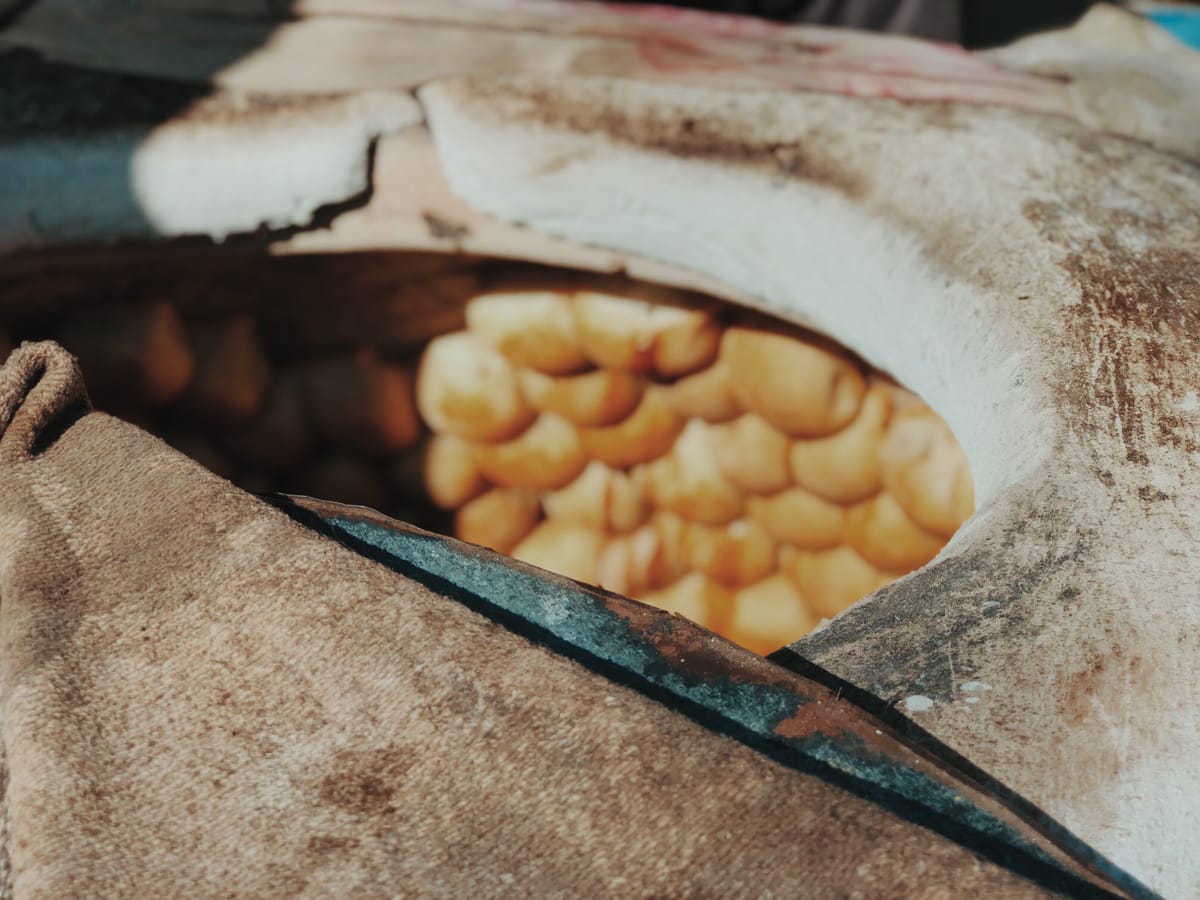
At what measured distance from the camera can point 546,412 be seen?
105cm

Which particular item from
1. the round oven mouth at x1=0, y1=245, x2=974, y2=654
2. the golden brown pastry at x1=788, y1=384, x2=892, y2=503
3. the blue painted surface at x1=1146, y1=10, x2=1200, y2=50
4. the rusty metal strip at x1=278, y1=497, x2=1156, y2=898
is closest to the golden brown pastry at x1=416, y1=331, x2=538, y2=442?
the round oven mouth at x1=0, y1=245, x2=974, y2=654

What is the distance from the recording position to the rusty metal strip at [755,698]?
1.28ft

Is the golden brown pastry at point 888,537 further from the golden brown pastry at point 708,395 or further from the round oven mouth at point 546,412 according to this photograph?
the golden brown pastry at point 708,395

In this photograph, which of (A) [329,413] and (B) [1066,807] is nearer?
(B) [1066,807]

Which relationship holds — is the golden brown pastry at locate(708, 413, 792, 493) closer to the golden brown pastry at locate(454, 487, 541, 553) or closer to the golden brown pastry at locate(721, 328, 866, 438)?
the golden brown pastry at locate(721, 328, 866, 438)

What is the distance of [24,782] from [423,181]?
0.57 m

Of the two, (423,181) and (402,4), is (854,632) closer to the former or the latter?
(423,181)

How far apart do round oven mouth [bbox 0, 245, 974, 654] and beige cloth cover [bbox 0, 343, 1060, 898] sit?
522 millimetres

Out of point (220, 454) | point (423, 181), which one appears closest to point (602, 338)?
point (423, 181)

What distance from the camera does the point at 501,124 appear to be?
2.78 ft

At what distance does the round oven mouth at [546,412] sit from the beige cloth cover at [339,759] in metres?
0.52

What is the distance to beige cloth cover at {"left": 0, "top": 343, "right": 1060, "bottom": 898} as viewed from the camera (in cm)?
36

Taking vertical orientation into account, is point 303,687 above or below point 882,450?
above

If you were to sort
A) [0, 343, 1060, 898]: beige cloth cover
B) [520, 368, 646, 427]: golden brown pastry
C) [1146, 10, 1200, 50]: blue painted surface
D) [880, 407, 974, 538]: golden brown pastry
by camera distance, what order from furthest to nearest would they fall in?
[1146, 10, 1200, 50]: blue painted surface < [520, 368, 646, 427]: golden brown pastry < [880, 407, 974, 538]: golden brown pastry < [0, 343, 1060, 898]: beige cloth cover
